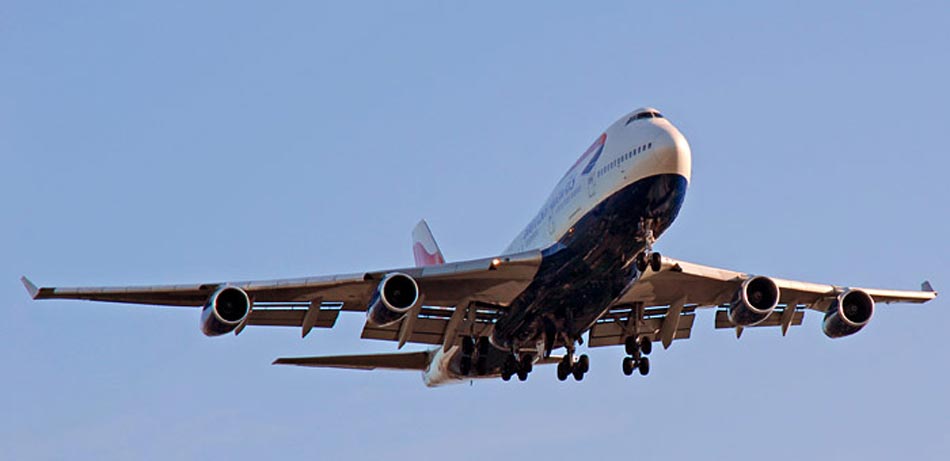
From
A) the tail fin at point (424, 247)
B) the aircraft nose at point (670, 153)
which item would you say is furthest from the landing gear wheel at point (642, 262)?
the tail fin at point (424, 247)

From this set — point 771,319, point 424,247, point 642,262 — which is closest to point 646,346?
point 771,319

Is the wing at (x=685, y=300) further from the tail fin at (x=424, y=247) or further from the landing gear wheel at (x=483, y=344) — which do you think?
the tail fin at (x=424, y=247)

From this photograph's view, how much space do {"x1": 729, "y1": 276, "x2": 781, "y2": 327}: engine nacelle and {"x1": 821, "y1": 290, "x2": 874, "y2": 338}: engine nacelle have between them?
9.55 ft

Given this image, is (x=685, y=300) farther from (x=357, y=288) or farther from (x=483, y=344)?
(x=357, y=288)

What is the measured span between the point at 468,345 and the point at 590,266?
7.02 meters

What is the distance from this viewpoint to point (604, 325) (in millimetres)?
45156

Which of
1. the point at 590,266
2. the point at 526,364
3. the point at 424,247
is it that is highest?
the point at 424,247

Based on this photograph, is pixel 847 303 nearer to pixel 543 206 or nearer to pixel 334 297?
pixel 543 206

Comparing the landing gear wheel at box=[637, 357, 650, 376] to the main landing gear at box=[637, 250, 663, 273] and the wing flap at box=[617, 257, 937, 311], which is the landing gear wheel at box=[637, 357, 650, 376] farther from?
the main landing gear at box=[637, 250, 663, 273]

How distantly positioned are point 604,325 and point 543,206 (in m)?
6.12

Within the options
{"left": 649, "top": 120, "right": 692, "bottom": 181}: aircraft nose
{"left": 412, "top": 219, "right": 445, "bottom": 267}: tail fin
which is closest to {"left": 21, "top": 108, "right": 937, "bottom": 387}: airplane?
{"left": 649, "top": 120, "right": 692, "bottom": 181}: aircraft nose

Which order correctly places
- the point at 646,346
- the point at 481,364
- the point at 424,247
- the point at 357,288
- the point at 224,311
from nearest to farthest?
the point at 224,311 < the point at 357,288 < the point at 646,346 < the point at 481,364 < the point at 424,247

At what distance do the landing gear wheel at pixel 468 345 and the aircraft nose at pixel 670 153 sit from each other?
983 cm

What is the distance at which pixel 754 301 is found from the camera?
41.0 meters
